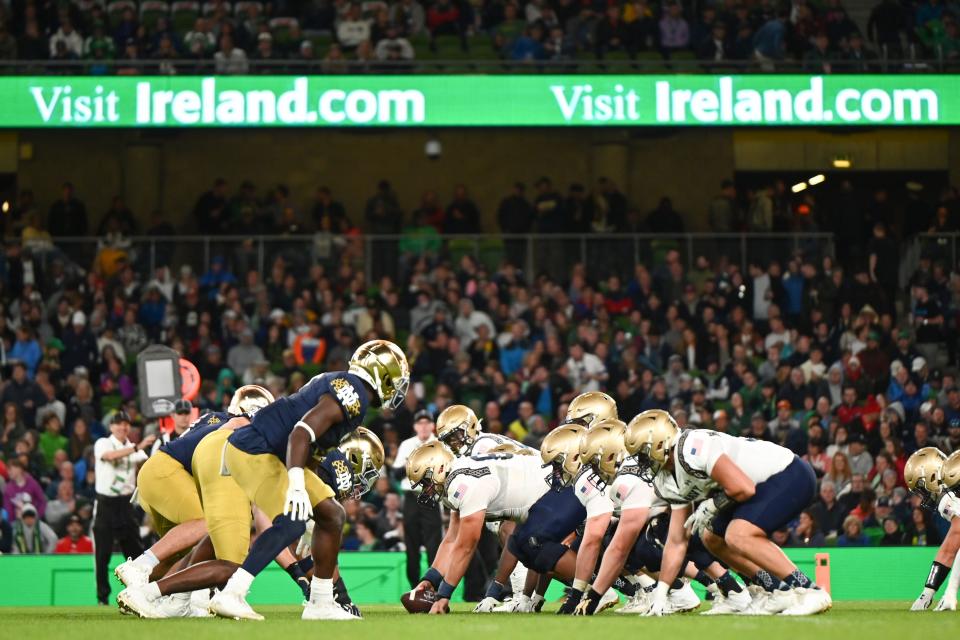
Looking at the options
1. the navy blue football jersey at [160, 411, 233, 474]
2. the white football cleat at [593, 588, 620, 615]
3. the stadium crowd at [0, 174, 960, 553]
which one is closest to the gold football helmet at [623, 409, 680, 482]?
the white football cleat at [593, 588, 620, 615]

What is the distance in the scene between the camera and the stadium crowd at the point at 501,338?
21.2m

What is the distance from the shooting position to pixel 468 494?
496 inches

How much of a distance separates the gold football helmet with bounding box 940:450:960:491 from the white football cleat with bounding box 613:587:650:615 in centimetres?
262

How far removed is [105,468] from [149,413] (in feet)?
3.29

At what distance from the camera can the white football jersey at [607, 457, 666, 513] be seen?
12.4m

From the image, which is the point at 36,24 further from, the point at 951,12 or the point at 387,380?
the point at 387,380

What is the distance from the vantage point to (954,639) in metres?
8.78

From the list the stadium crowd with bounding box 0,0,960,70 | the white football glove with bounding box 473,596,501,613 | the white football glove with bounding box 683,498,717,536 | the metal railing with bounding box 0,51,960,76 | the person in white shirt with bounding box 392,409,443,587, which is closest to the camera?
the white football glove with bounding box 683,498,717,536

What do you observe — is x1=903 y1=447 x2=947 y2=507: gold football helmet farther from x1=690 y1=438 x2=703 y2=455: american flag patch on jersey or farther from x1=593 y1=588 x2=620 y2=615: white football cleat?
x1=690 y1=438 x2=703 y2=455: american flag patch on jersey

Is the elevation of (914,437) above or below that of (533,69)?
below

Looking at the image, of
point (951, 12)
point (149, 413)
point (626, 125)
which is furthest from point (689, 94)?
point (149, 413)

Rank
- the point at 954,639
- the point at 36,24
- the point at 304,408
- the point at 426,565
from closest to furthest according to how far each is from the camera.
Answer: the point at 954,639, the point at 304,408, the point at 426,565, the point at 36,24

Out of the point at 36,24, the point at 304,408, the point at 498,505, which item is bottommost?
the point at 498,505

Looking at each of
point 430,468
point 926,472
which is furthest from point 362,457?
point 926,472
